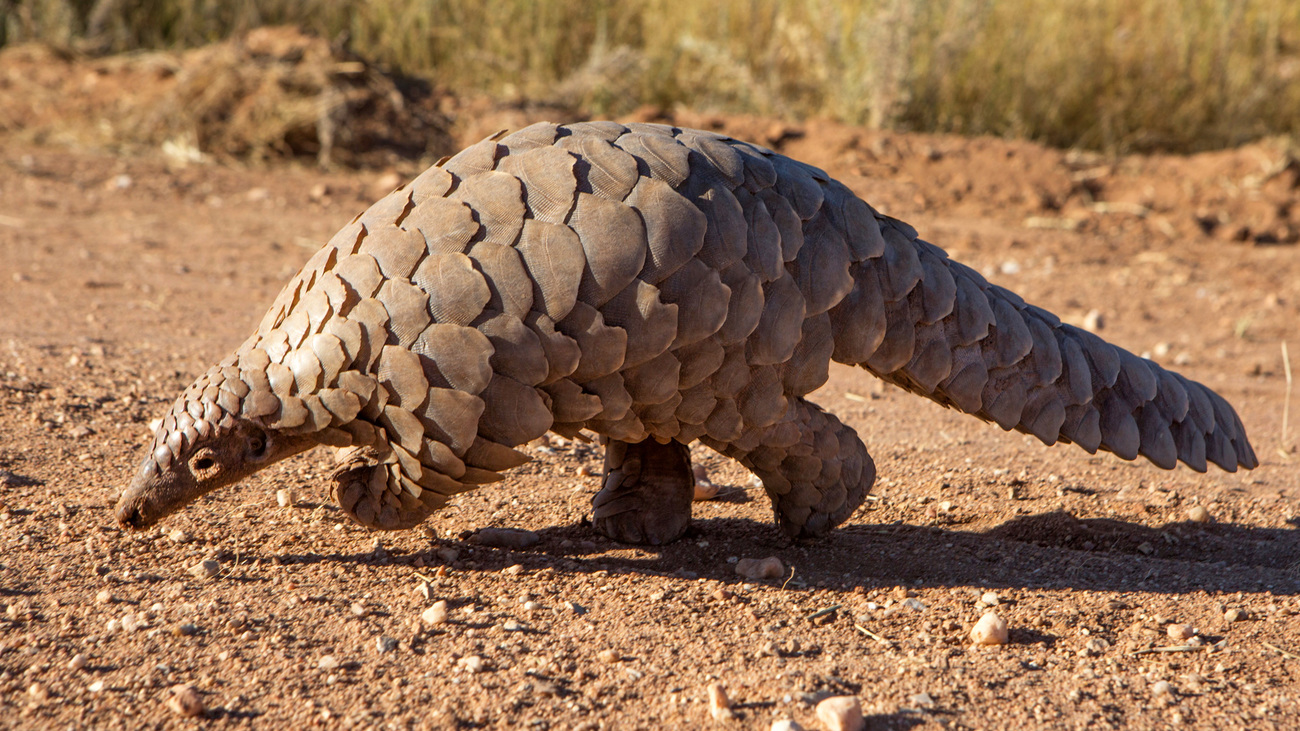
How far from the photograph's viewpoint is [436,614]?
2617 millimetres

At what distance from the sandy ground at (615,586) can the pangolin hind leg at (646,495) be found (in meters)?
0.09

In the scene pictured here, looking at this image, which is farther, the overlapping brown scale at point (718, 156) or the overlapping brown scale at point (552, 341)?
the overlapping brown scale at point (718, 156)

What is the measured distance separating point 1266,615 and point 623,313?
1.86 metres

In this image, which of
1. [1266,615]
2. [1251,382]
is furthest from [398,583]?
[1251,382]

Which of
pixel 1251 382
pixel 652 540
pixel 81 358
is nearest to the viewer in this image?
pixel 652 540

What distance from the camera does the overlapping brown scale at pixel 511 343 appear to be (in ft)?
8.17

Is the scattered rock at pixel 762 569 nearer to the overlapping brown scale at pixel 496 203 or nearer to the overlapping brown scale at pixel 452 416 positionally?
the overlapping brown scale at pixel 452 416

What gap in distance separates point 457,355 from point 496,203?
36 centimetres

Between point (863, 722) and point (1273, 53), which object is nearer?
point (863, 722)

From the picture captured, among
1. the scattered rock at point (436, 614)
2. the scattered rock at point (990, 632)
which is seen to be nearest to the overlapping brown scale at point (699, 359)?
the scattered rock at point (436, 614)

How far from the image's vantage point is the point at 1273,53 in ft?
32.5

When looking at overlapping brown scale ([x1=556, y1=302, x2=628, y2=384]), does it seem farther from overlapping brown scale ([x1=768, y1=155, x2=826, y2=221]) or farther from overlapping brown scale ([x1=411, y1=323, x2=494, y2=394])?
overlapping brown scale ([x1=768, y1=155, x2=826, y2=221])

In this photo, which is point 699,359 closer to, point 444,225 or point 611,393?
point 611,393

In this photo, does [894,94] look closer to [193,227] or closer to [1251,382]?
[1251,382]
